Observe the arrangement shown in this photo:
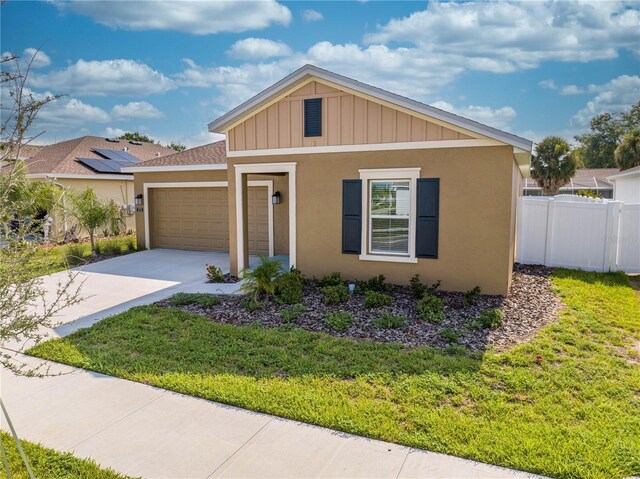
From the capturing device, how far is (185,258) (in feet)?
43.2

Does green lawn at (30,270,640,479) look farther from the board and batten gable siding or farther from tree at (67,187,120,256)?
tree at (67,187,120,256)

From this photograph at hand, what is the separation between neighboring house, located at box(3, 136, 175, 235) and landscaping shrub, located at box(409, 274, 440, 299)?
1424 centimetres

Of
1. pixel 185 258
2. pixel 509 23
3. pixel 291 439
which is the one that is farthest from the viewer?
pixel 185 258

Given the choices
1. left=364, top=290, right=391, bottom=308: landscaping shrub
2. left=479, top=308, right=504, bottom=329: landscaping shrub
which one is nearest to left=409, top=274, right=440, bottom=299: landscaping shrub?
left=364, top=290, right=391, bottom=308: landscaping shrub

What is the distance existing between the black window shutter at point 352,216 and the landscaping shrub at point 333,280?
0.54 meters

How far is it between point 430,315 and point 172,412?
14.1ft

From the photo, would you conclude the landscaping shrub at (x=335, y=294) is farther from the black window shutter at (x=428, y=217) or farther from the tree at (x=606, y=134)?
the tree at (x=606, y=134)

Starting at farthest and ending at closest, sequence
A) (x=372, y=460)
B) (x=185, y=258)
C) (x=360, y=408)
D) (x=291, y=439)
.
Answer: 1. (x=185, y=258)
2. (x=360, y=408)
3. (x=291, y=439)
4. (x=372, y=460)

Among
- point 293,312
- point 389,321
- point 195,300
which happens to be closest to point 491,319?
point 389,321

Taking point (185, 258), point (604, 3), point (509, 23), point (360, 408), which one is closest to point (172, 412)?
point (360, 408)

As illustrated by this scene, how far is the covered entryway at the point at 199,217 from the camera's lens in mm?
13048

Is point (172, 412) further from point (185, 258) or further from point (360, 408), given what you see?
point (185, 258)

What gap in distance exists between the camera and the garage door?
42.9ft

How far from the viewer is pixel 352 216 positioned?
902 centimetres
